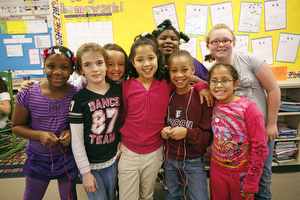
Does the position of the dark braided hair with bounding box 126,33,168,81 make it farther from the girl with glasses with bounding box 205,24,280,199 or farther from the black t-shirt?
the girl with glasses with bounding box 205,24,280,199

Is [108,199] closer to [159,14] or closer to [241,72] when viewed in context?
[241,72]

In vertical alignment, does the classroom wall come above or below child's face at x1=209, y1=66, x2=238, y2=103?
above

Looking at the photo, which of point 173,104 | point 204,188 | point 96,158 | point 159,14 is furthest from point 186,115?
point 159,14

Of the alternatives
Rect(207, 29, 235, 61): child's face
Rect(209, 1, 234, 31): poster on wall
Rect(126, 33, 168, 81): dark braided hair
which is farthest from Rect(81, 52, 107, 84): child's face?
Rect(209, 1, 234, 31): poster on wall

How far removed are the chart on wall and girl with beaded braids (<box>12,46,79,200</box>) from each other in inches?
55.2

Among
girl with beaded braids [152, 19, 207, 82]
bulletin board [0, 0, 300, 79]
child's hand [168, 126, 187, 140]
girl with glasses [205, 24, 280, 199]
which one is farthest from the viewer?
bulletin board [0, 0, 300, 79]

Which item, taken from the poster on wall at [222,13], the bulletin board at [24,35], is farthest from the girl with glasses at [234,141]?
the bulletin board at [24,35]

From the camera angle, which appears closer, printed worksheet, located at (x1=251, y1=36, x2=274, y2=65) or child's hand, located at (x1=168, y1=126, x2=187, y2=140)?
child's hand, located at (x1=168, y1=126, x2=187, y2=140)

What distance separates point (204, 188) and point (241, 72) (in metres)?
0.92

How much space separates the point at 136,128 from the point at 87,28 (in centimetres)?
192

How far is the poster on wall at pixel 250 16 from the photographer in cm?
232

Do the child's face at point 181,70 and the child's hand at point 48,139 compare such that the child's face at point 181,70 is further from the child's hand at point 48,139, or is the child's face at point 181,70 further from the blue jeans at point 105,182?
the child's hand at point 48,139

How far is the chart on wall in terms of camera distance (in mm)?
2320

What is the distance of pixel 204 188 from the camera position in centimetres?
114
